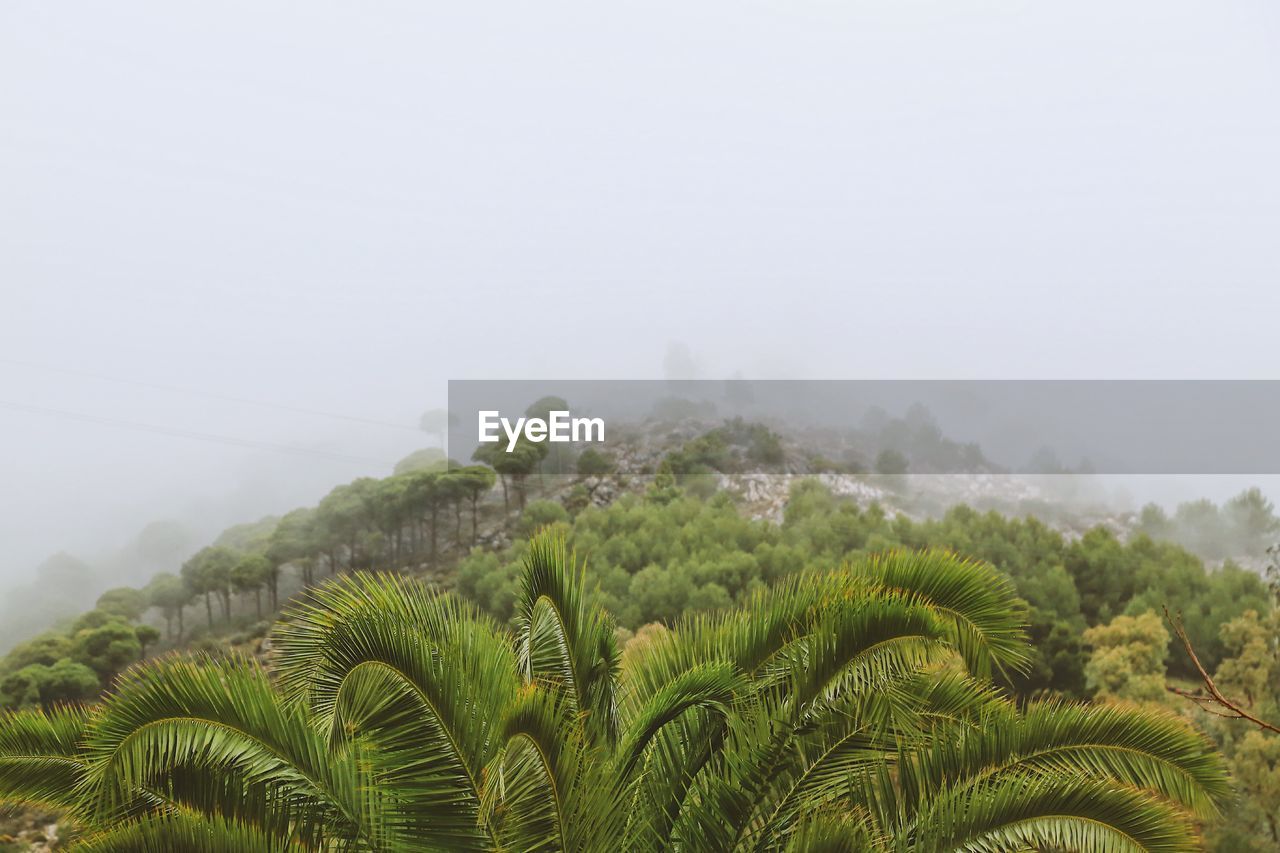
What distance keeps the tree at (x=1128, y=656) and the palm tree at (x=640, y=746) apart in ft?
39.0

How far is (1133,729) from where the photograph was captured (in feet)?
14.3

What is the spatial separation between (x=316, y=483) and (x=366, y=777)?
31286 mm

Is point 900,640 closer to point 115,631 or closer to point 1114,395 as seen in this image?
point 115,631

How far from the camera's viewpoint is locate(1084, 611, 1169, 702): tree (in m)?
15.2

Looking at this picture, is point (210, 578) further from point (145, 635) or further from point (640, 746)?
point (640, 746)

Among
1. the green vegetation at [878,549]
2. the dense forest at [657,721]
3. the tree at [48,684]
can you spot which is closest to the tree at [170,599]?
the tree at [48,684]

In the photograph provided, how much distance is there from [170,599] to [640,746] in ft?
84.0

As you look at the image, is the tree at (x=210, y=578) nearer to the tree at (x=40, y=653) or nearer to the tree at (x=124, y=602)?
the tree at (x=124, y=602)

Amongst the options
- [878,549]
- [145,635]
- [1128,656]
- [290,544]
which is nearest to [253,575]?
[290,544]

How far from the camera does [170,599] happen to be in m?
26.0

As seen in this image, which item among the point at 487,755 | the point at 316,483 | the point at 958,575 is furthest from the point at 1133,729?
the point at 316,483

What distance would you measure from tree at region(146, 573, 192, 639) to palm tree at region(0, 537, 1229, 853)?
23775 millimetres

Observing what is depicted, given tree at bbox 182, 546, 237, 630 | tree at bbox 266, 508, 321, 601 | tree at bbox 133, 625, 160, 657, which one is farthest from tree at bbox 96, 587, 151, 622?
tree at bbox 266, 508, 321, 601

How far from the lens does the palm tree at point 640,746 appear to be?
340cm
